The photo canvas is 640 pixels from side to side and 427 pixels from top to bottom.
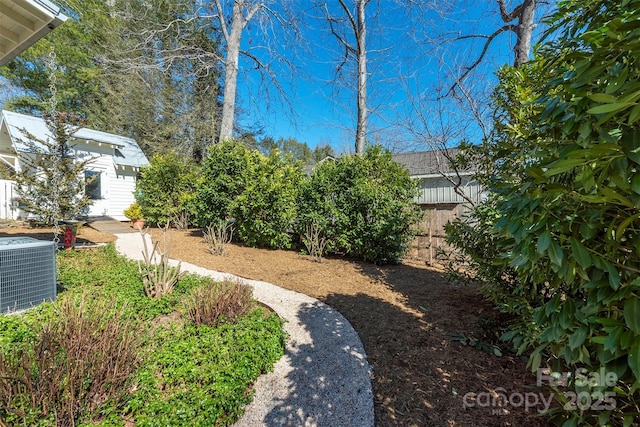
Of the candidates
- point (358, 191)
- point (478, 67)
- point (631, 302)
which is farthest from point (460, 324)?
point (478, 67)

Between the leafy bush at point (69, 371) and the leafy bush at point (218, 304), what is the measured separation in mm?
837

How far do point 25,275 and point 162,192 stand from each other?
30.9 ft

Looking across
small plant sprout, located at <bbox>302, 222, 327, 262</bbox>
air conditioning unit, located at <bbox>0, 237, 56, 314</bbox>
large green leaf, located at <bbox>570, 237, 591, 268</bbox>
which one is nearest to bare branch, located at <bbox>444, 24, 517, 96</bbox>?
small plant sprout, located at <bbox>302, 222, 327, 262</bbox>

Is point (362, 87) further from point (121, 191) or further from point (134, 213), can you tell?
point (121, 191)

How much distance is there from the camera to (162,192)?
12.0 meters

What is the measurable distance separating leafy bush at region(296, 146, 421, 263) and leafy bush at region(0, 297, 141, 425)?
5348 millimetres

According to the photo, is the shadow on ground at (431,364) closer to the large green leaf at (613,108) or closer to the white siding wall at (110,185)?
the large green leaf at (613,108)

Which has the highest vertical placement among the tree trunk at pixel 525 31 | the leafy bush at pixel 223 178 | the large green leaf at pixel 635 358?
the tree trunk at pixel 525 31

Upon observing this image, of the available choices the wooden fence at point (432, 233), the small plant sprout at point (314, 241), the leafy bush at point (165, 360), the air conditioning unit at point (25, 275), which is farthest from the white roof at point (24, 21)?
the wooden fence at point (432, 233)

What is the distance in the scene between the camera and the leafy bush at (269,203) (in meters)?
8.02

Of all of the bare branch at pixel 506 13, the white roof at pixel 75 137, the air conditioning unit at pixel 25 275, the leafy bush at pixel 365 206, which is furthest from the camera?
the white roof at pixel 75 137

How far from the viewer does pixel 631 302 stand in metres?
0.87

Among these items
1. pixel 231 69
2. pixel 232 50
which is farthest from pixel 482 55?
pixel 232 50

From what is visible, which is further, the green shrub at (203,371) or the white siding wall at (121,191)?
the white siding wall at (121,191)
